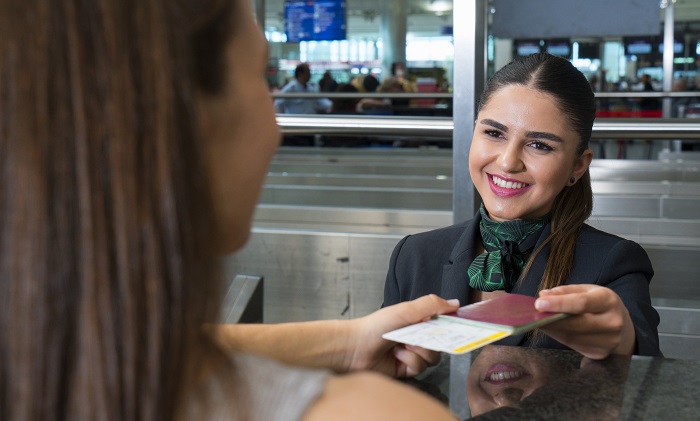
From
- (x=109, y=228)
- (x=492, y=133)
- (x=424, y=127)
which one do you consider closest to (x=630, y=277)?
(x=492, y=133)

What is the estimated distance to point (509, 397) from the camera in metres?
1.04

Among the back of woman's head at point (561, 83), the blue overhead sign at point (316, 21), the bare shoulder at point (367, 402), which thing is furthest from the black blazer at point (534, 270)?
the blue overhead sign at point (316, 21)

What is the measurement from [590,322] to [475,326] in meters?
0.23

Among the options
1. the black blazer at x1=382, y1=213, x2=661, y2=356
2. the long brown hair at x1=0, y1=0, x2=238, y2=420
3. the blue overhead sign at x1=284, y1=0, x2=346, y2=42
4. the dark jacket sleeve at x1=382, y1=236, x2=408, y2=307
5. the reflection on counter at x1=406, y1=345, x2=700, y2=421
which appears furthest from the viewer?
the blue overhead sign at x1=284, y1=0, x2=346, y2=42

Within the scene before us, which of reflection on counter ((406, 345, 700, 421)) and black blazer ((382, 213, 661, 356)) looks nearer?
reflection on counter ((406, 345, 700, 421))

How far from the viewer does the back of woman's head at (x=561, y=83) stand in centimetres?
187

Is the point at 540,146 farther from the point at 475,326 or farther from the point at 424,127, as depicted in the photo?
the point at 475,326

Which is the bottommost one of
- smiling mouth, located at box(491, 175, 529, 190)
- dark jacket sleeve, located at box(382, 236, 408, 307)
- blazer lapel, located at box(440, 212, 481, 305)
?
dark jacket sleeve, located at box(382, 236, 408, 307)

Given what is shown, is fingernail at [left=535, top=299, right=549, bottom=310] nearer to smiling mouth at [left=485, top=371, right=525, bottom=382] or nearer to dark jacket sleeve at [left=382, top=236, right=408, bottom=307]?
smiling mouth at [left=485, top=371, right=525, bottom=382]

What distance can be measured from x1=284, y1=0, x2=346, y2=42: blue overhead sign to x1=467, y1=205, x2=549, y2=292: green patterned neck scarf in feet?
44.6

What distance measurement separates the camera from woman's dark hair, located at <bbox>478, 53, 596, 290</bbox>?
72.1 inches

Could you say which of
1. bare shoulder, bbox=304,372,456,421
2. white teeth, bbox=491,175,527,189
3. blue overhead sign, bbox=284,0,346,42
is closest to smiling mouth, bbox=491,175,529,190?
white teeth, bbox=491,175,527,189

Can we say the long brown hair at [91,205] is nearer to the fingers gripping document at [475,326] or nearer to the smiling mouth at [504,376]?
the fingers gripping document at [475,326]

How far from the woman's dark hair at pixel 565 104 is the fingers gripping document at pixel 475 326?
61 cm
